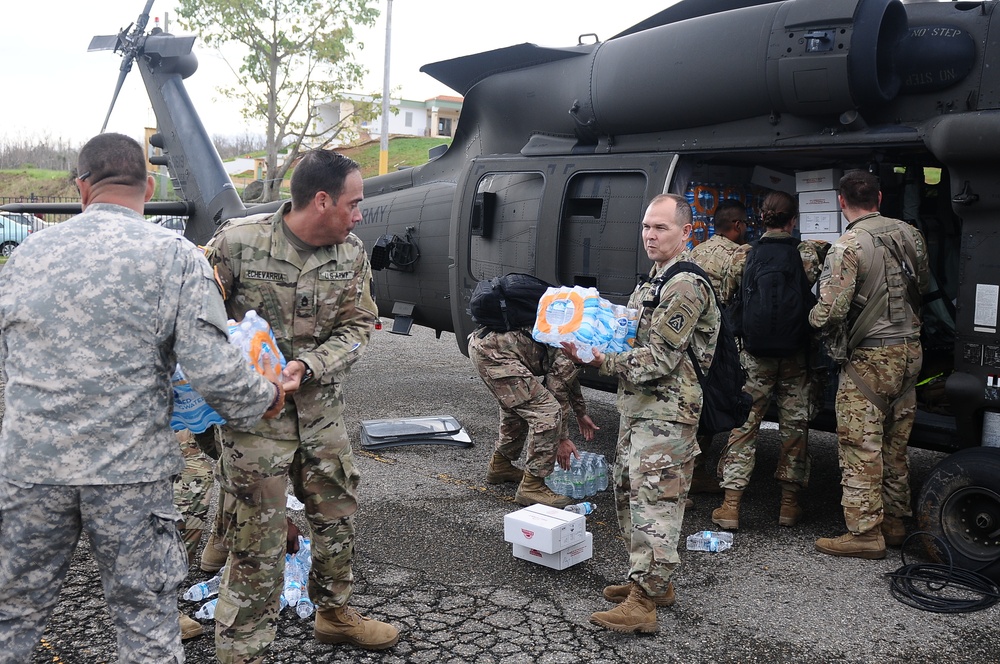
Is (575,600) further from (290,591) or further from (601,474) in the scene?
(601,474)

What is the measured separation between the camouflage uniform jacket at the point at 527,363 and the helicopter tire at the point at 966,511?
6.67ft

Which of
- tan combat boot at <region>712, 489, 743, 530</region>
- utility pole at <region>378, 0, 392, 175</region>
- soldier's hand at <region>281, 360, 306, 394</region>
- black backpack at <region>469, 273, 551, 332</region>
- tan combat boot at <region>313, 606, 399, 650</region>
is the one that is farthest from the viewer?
utility pole at <region>378, 0, 392, 175</region>

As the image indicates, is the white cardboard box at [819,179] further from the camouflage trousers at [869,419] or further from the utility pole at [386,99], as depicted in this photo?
the utility pole at [386,99]

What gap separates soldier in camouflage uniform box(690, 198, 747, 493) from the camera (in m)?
5.16

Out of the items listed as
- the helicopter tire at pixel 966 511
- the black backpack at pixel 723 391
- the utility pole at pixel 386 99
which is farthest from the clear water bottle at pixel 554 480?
the utility pole at pixel 386 99

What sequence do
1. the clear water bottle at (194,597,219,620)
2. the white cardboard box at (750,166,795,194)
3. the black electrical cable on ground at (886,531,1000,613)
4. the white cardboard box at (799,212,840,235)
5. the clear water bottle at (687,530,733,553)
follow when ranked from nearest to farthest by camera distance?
1. the clear water bottle at (194,597,219,620)
2. the black electrical cable on ground at (886,531,1000,613)
3. the clear water bottle at (687,530,733,553)
4. the white cardboard box at (799,212,840,235)
5. the white cardboard box at (750,166,795,194)

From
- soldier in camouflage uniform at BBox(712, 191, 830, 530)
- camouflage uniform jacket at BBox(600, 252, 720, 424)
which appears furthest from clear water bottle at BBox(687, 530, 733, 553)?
camouflage uniform jacket at BBox(600, 252, 720, 424)

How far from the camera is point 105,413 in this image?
93.0 inches

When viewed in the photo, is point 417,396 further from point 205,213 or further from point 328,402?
point 328,402

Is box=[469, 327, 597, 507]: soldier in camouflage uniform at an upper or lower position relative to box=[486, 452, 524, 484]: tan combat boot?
upper

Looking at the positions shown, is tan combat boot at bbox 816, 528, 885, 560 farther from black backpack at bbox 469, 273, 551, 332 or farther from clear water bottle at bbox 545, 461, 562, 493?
black backpack at bbox 469, 273, 551, 332

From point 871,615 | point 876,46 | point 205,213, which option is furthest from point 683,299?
point 205,213

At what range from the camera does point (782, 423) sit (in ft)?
16.3

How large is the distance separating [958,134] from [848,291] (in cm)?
91
